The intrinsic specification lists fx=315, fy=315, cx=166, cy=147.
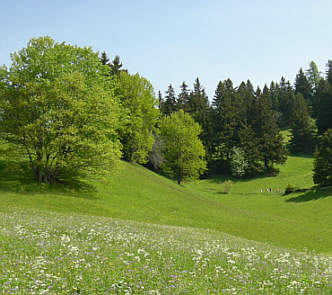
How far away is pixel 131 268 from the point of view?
9258mm

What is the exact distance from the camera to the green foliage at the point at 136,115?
6488 centimetres

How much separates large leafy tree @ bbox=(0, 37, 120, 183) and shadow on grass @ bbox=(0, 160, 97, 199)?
50.7 inches

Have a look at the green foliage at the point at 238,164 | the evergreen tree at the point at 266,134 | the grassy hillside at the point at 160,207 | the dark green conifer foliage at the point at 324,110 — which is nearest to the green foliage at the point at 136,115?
the grassy hillside at the point at 160,207

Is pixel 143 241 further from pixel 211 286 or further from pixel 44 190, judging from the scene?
pixel 44 190

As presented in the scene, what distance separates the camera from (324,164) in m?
67.3

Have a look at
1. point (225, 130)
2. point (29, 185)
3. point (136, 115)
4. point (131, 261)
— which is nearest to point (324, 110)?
point (225, 130)

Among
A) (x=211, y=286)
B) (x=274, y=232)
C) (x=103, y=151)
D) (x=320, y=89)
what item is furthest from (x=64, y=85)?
(x=320, y=89)

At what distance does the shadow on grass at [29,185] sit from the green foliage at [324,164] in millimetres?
50079

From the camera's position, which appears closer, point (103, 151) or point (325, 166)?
point (103, 151)

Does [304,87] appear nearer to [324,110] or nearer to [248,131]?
[324,110]

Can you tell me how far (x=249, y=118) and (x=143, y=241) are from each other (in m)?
98.8

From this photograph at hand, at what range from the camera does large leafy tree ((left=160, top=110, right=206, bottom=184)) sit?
2904 inches

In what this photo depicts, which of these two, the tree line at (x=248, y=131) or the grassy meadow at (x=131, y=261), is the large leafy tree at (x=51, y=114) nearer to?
the grassy meadow at (x=131, y=261)

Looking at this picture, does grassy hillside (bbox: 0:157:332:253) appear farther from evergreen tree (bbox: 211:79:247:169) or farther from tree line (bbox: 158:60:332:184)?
evergreen tree (bbox: 211:79:247:169)
